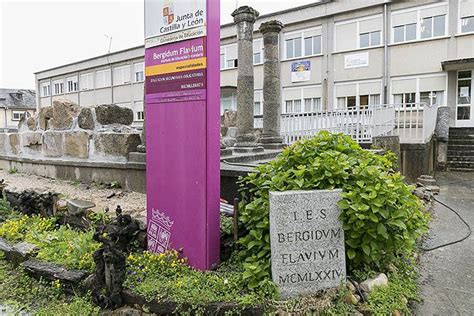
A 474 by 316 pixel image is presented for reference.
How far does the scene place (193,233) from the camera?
10.3ft

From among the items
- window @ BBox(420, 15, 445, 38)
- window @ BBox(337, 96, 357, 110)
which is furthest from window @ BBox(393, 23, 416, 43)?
window @ BBox(337, 96, 357, 110)

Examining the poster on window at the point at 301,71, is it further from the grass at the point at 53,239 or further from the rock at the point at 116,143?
the grass at the point at 53,239

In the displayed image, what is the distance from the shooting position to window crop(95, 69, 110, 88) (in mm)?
34319

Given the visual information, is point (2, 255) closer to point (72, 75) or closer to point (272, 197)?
point (272, 197)

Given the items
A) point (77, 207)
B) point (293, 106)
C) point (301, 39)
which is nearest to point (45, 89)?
point (293, 106)

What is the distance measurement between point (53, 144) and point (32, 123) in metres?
1.22

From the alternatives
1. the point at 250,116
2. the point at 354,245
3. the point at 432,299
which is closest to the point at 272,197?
the point at 354,245

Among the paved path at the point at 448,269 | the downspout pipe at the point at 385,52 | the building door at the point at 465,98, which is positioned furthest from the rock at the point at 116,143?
the building door at the point at 465,98

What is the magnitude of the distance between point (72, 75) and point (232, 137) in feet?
107

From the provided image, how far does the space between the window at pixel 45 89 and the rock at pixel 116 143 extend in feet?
132

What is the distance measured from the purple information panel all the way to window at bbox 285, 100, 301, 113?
66.8ft

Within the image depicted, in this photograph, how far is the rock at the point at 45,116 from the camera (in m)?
7.12

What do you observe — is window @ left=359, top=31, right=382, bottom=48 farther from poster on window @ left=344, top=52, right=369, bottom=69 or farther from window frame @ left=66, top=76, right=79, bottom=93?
window frame @ left=66, top=76, right=79, bottom=93

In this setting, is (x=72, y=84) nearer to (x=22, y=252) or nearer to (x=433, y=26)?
(x=433, y=26)
